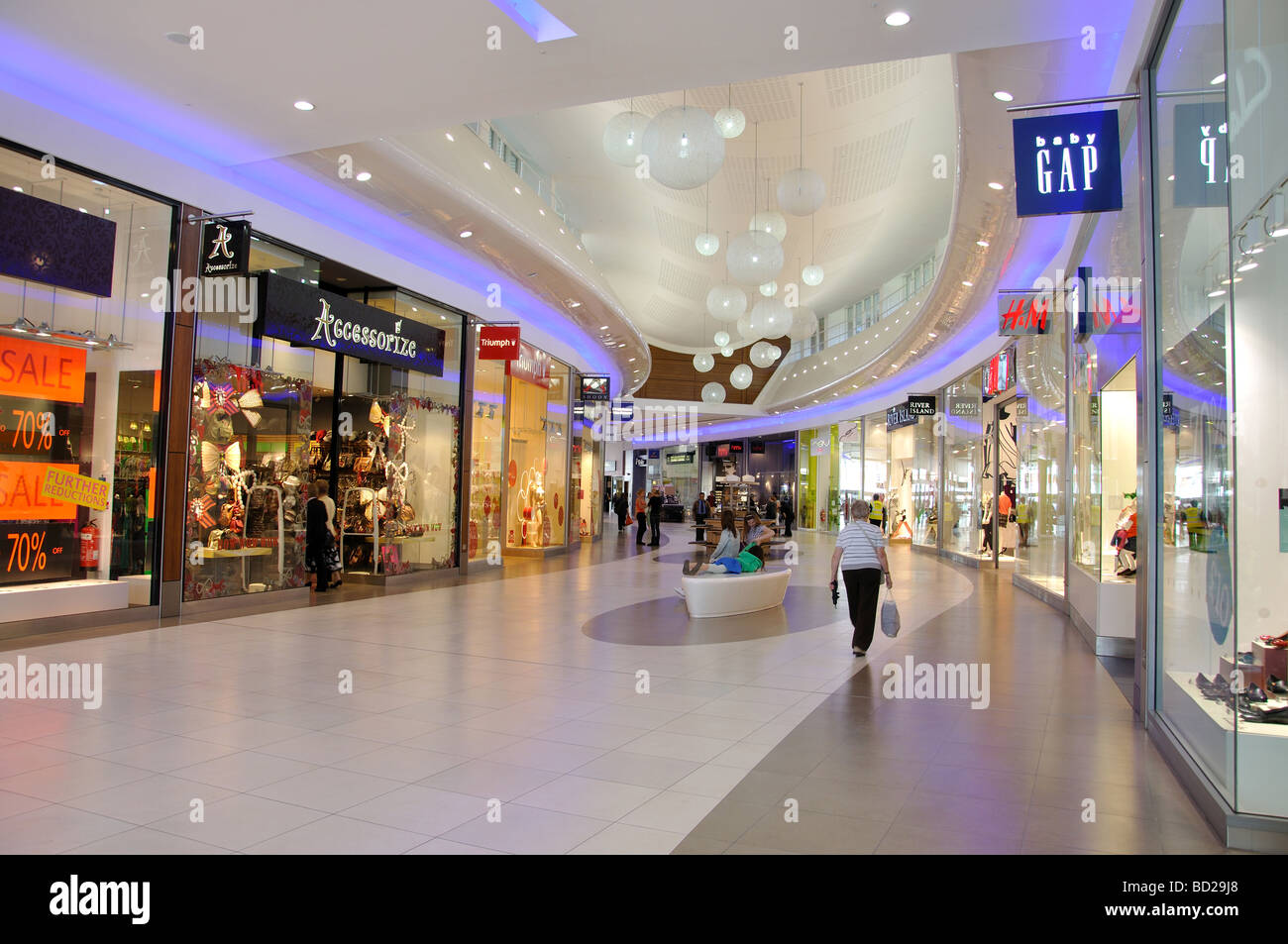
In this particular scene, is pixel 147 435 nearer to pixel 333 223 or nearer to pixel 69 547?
pixel 69 547

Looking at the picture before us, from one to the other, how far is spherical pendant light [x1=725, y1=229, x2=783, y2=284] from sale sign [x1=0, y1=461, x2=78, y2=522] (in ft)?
25.3

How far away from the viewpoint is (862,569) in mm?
7684

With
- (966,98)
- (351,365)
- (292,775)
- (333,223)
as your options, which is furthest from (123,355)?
(966,98)

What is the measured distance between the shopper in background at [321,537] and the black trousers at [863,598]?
745 centimetres

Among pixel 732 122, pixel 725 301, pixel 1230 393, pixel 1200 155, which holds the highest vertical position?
pixel 732 122

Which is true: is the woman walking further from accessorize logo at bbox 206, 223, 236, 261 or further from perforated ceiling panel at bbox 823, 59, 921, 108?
perforated ceiling panel at bbox 823, 59, 921, 108

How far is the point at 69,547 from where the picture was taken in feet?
27.3

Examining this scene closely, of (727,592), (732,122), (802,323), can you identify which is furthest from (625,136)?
(802,323)

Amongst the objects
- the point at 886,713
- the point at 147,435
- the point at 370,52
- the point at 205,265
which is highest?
the point at 370,52

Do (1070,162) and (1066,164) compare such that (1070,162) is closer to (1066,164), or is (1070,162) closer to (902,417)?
(1066,164)

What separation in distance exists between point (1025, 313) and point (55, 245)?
1110 cm

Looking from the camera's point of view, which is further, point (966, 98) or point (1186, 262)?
Result: point (966, 98)
